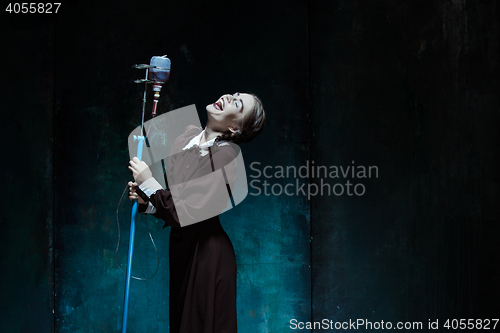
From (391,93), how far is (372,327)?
74.4 inches

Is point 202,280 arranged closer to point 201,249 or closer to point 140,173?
point 201,249

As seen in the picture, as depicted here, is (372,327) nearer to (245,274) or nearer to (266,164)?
(245,274)

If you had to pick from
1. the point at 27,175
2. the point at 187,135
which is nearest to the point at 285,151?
the point at 187,135

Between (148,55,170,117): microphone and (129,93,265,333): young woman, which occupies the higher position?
(148,55,170,117): microphone

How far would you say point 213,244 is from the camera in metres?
2.22

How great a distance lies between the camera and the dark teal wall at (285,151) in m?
3.22

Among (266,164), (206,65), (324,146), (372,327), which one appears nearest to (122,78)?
(206,65)

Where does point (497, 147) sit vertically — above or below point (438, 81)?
below

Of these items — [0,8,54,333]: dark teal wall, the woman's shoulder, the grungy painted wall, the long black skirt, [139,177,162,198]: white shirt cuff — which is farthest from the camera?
the grungy painted wall

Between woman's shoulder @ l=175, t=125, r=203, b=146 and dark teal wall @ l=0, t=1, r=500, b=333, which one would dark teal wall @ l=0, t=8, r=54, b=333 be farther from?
woman's shoulder @ l=175, t=125, r=203, b=146

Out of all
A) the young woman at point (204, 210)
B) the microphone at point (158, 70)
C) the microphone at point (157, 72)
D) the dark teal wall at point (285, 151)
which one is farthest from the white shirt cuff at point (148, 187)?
the dark teal wall at point (285, 151)

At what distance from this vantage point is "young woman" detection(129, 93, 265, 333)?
212 centimetres

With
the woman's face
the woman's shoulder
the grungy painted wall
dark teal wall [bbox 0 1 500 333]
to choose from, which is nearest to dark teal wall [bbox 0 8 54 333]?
dark teal wall [bbox 0 1 500 333]

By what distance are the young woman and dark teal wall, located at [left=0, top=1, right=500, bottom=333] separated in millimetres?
1021
